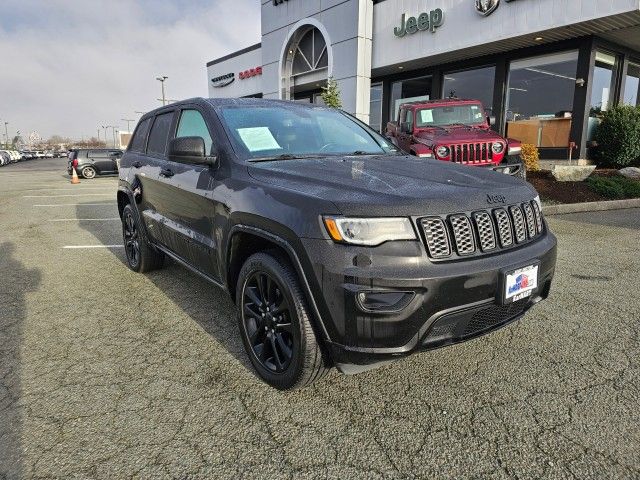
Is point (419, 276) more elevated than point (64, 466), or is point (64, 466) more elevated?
point (419, 276)

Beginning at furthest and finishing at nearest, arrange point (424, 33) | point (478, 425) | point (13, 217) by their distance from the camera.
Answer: point (424, 33) < point (13, 217) < point (478, 425)

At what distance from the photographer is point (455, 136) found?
28.7ft

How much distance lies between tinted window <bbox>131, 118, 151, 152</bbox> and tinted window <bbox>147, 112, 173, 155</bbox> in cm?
21

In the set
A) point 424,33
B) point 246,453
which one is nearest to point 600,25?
point 424,33

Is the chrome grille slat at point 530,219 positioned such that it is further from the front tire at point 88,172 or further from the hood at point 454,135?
the front tire at point 88,172

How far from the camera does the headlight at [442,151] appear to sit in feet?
27.5

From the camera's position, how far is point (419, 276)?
2039mm

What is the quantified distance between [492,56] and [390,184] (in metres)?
15.1

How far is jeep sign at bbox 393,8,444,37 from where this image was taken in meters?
14.6

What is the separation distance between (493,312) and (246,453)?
4.62 feet

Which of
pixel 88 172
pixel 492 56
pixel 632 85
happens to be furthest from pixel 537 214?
pixel 88 172

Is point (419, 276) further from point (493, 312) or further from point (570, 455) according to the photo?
point (570, 455)

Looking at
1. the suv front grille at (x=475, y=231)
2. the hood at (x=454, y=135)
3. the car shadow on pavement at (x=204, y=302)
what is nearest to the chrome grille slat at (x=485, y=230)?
the suv front grille at (x=475, y=231)

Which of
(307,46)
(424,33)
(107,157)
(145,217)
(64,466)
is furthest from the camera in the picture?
(107,157)
